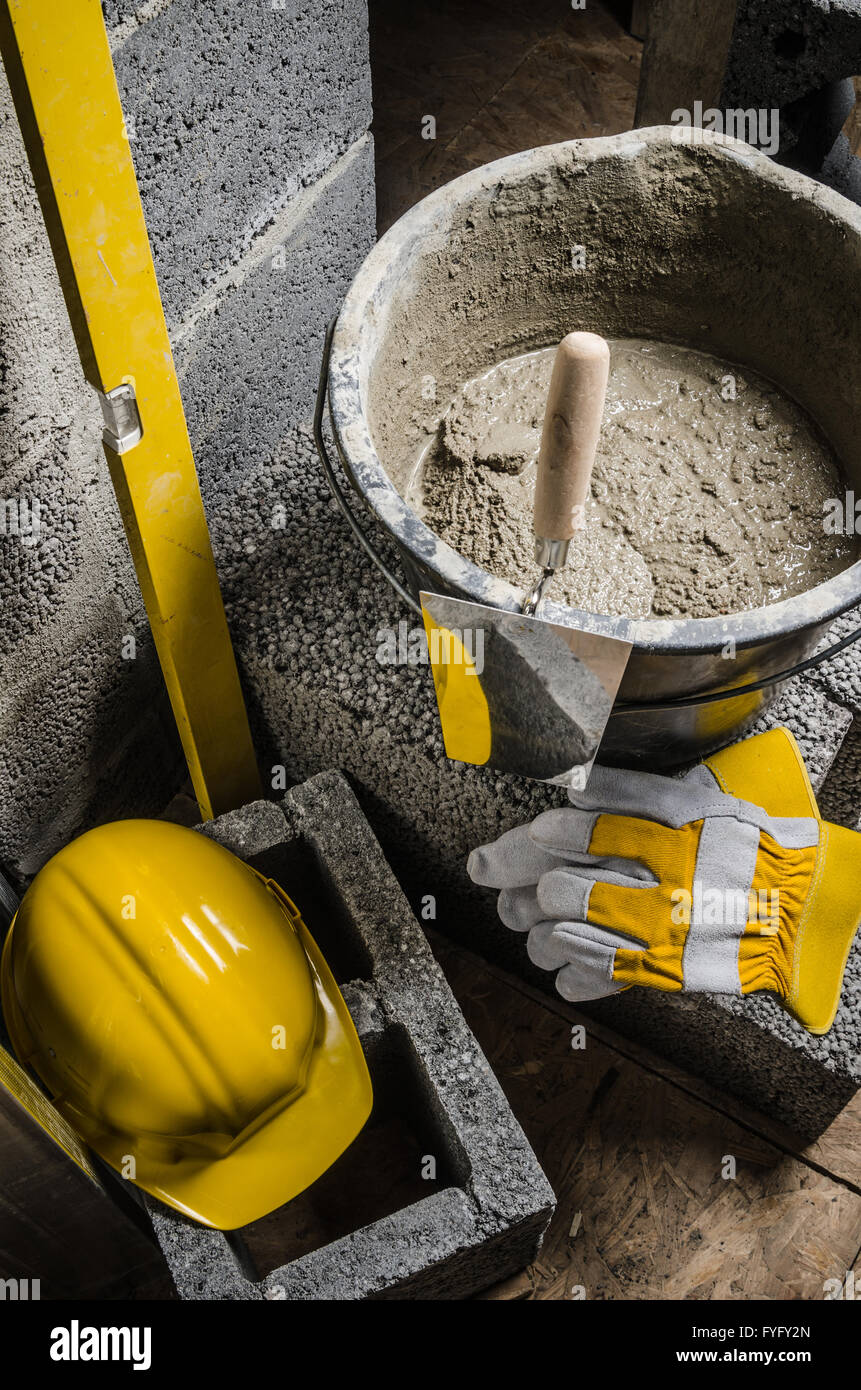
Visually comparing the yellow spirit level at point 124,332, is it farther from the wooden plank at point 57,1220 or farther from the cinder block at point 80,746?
the wooden plank at point 57,1220

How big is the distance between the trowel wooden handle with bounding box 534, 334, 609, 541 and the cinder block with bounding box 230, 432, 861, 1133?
Result: 51cm

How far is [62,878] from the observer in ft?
4.76

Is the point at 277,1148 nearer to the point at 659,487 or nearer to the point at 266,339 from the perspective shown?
the point at 659,487

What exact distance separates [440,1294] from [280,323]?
1.46 m

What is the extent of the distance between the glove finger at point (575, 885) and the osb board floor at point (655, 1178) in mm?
443

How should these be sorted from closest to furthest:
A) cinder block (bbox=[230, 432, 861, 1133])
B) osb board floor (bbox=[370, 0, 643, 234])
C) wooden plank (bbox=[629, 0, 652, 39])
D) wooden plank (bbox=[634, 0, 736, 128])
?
cinder block (bbox=[230, 432, 861, 1133]) → wooden plank (bbox=[634, 0, 736, 128]) → osb board floor (bbox=[370, 0, 643, 234]) → wooden plank (bbox=[629, 0, 652, 39])

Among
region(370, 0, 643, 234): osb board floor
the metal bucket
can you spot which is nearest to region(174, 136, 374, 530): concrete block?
the metal bucket

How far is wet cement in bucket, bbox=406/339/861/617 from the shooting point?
5.07 feet

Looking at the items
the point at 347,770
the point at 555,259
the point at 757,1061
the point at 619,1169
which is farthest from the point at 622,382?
the point at 619,1169

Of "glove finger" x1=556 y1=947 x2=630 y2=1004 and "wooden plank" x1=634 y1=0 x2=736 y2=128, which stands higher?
"wooden plank" x1=634 y1=0 x2=736 y2=128

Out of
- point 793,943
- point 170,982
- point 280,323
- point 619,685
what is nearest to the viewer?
point 619,685

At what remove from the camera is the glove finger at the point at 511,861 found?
1535 mm

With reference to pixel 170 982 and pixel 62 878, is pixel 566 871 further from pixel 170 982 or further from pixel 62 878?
pixel 62 878

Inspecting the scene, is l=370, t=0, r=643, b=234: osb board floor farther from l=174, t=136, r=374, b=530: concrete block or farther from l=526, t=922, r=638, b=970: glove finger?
l=526, t=922, r=638, b=970: glove finger
